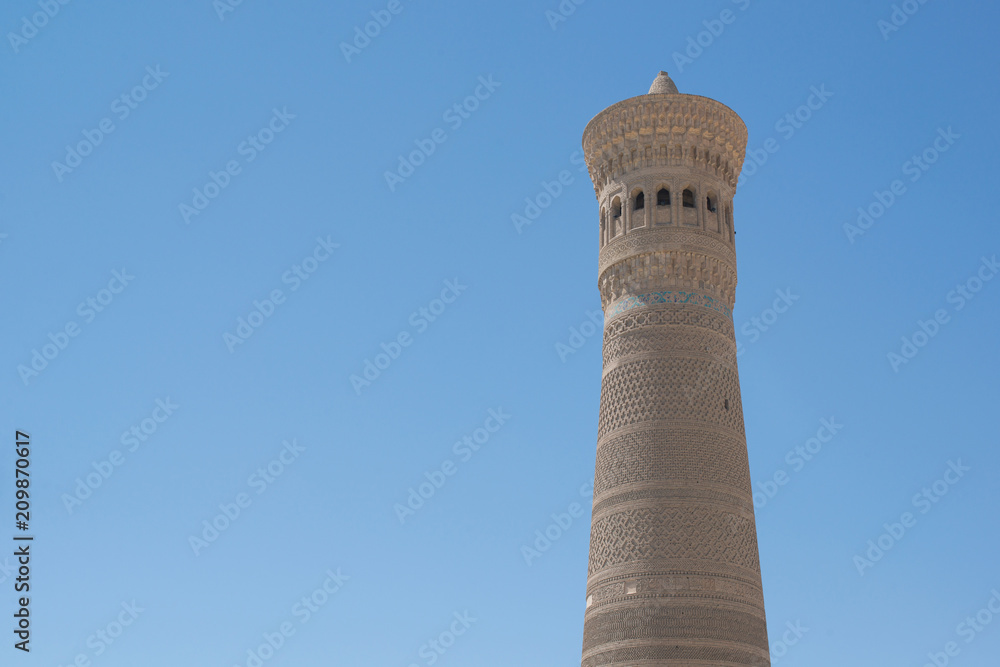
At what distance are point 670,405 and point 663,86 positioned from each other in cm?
566

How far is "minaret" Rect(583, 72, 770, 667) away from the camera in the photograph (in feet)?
60.3

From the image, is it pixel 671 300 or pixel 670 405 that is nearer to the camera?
pixel 670 405

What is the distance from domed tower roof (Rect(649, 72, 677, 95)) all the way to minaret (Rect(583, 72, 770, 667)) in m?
0.03

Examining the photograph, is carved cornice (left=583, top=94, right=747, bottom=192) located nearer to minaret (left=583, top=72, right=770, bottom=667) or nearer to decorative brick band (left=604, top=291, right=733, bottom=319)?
minaret (left=583, top=72, right=770, bottom=667)

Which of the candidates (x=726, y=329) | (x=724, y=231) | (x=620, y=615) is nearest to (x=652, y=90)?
(x=724, y=231)

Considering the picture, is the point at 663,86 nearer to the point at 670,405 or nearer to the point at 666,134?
the point at 666,134

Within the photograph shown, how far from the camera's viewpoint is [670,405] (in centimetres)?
1966

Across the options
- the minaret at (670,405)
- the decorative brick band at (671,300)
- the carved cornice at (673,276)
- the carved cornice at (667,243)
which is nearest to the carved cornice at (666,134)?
the minaret at (670,405)

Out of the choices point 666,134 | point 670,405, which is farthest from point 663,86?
point 670,405

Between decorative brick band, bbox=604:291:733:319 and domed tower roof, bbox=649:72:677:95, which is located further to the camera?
domed tower roof, bbox=649:72:677:95


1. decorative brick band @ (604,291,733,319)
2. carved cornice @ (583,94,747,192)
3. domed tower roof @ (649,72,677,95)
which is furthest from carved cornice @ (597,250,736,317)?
domed tower roof @ (649,72,677,95)

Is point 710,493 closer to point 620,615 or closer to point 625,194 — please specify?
point 620,615

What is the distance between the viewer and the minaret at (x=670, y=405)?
1839 centimetres

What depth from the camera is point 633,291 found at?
68.3 ft
